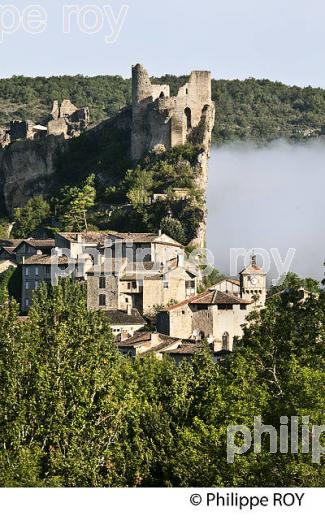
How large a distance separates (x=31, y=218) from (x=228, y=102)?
207 ft

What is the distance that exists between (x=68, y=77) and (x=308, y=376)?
5344 inches

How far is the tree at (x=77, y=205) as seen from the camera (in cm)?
9012

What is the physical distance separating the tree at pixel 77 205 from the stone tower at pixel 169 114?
4.94 meters

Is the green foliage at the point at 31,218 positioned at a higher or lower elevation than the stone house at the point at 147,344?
higher

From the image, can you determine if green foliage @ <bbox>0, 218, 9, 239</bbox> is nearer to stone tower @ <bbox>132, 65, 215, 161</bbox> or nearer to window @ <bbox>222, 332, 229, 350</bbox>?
stone tower @ <bbox>132, 65, 215, 161</bbox>

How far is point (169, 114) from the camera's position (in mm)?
95562

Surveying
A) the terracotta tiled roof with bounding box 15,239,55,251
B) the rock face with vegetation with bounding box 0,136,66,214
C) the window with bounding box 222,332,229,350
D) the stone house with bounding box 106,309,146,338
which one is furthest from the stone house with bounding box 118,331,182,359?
the rock face with vegetation with bounding box 0,136,66,214

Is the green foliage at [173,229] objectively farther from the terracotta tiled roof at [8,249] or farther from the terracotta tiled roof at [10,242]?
the terracotta tiled roof at [8,249]

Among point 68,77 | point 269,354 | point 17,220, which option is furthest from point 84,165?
point 68,77

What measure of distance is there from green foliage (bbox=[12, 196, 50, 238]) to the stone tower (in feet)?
22.5

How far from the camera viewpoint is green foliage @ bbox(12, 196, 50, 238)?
309ft

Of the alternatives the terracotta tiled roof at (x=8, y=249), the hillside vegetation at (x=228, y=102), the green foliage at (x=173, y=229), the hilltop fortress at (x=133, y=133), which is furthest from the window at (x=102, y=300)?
the hillside vegetation at (x=228, y=102)

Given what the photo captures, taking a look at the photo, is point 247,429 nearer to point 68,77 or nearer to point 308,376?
point 308,376

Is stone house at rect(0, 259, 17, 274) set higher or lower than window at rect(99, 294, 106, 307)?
higher
